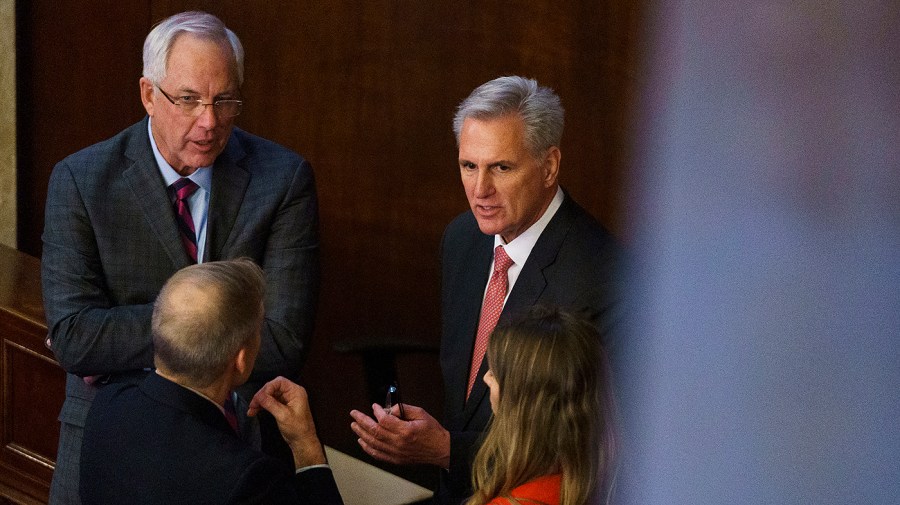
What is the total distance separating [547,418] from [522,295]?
0.59 meters

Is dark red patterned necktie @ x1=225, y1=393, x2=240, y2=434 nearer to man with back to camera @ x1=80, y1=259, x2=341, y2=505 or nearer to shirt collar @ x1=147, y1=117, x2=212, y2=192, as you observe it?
man with back to camera @ x1=80, y1=259, x2=341, y2=505

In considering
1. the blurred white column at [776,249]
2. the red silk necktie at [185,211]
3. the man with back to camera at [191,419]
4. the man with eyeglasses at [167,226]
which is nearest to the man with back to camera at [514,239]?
the man with eyeglasses at [167,226]

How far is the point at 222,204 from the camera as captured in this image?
215cm

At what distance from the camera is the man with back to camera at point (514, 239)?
206 cm

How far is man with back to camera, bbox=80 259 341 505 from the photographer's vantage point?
1.55m

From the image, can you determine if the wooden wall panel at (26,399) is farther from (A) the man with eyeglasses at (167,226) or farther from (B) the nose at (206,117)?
(B) the nose at (206,117)

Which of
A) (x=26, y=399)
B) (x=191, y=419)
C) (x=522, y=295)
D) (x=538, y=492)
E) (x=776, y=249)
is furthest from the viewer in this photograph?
(x=26, y=399)

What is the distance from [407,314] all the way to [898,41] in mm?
3734

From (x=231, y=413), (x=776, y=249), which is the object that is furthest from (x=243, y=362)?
(x=776, y=249)

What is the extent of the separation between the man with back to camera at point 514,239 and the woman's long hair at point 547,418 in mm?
421

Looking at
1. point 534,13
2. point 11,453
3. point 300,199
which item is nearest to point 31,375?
point 11,453

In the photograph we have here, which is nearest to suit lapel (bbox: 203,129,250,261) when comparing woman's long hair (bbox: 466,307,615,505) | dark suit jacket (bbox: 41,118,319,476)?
dark suit jacket (bbox: 41,118,319,476)

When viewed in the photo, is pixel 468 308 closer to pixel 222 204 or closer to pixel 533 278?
pixel 533 278

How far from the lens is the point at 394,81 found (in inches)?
152
